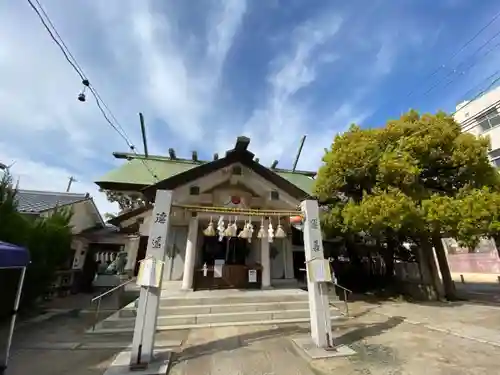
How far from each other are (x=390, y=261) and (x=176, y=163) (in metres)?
14.0

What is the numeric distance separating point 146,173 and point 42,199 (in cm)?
676

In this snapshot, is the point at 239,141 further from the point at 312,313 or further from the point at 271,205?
the point at 312,313

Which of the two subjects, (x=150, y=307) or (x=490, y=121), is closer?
(x=150, y=307)

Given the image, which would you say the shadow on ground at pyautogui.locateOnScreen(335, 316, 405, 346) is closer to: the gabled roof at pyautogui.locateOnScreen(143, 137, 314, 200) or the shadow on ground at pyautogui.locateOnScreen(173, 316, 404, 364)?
the shadow on ground at pyautogui.locateOnScreen(173, 316, 404, 364)

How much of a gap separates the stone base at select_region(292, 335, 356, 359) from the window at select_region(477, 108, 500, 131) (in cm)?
2386

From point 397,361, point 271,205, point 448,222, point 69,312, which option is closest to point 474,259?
point 448,222

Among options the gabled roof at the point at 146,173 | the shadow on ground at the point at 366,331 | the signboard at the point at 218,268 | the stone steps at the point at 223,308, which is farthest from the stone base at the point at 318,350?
the gabled roof at the point at 146,173

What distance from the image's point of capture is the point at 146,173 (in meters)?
14.3

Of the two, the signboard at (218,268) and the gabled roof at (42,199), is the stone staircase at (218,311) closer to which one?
the signboard at (218,268)

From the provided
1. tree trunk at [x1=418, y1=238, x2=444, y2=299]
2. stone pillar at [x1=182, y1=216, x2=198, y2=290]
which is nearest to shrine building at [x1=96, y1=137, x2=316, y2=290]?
stone pillar at [x1=182, y1=216, x2=198, y2=290]

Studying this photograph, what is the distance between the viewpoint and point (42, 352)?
515 centimetres

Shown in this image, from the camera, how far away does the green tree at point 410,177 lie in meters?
8.60

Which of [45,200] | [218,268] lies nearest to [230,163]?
[218,268]

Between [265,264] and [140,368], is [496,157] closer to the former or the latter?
[265,264]
